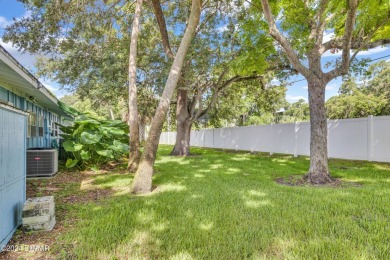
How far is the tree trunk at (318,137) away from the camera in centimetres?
597

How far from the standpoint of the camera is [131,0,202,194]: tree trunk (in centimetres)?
516

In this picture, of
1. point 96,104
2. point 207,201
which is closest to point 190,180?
point 207,201

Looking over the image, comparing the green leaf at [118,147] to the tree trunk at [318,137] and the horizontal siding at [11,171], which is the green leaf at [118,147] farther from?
the tree trunk at [318,137]

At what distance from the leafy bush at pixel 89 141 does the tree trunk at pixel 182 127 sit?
16.0ft

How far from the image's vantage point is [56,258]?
99.2 inches

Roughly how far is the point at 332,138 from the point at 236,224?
27.0 feet

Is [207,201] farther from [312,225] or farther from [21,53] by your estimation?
[21,53]

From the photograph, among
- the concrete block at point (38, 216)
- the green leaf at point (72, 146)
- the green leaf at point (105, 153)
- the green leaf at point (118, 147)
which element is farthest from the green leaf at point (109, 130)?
the concrete block at point (38, 216)

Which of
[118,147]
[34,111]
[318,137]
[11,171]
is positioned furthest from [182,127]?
[11,171]

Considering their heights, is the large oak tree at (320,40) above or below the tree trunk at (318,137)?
above

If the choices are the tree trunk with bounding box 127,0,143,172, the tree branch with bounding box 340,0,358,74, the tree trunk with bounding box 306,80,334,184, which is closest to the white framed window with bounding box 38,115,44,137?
the tree trunk with bounding box 127,0,143,172

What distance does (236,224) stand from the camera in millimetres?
3193

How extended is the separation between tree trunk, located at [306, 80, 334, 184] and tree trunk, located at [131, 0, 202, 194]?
10.5 feet

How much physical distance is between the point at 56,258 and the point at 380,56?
14759 mm
